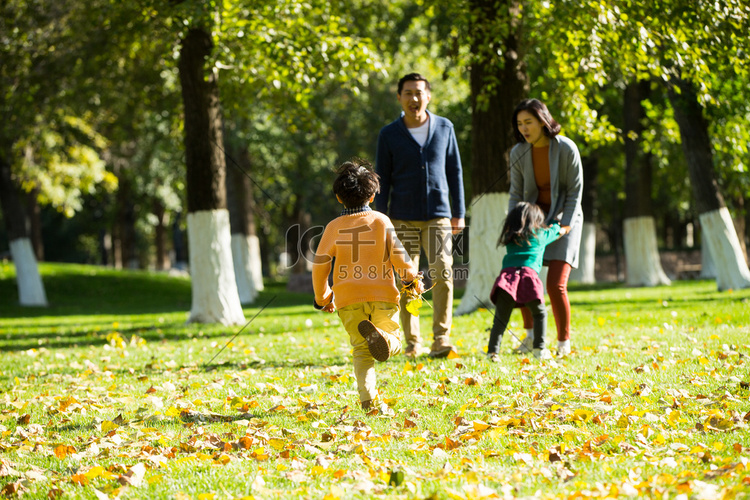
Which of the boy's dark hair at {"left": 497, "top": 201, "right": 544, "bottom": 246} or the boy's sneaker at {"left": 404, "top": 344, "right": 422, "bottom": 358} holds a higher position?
the boy's dark hair at {"left": 497, "top": 201, "right": 544, "bottom": 246}

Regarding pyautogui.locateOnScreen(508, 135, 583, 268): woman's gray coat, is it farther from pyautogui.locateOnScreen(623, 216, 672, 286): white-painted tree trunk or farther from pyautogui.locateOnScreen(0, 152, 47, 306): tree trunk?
pyautogui.locateOnScreen(0, 152, 47, 306): tree trunk

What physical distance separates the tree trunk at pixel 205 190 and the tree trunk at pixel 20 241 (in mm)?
9413

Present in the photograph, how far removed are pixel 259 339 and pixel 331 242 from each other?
4.62 m

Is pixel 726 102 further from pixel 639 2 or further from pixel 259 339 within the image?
pixel 259 339

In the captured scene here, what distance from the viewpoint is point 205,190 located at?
34.2 feet

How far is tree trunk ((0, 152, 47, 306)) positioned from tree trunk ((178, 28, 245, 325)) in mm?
9413

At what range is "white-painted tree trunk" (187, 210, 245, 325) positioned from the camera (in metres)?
10.5

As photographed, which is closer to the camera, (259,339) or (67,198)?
(259,339)

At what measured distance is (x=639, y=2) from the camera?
779 cm

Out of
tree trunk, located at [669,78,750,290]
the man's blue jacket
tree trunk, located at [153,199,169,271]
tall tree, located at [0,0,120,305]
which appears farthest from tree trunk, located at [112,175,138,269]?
the man's blue jacket

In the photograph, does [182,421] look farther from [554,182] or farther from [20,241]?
[20,241]

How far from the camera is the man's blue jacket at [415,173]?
19.7ft

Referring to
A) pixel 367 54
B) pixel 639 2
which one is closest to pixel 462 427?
pixel 639 2

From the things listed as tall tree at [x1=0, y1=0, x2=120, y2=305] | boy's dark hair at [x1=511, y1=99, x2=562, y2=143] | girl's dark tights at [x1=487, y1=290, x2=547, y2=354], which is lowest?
girl's dark tights at [x1=487, y1=290, x2=547, y2=354]
